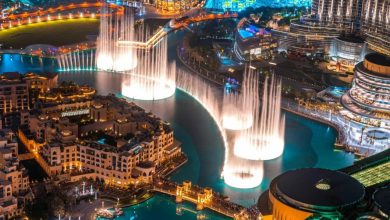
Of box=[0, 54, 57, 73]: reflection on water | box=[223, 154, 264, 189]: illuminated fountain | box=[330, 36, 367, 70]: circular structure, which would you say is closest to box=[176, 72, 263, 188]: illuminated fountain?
box=[223, 154, 264, 189]: illuminated fountain

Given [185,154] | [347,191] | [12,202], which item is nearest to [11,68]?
[185,154]

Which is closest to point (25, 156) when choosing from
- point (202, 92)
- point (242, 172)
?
point (242, 172)

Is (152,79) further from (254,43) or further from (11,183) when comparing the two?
(11,183)

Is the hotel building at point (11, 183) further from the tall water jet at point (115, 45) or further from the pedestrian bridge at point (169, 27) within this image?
the pedestrian bridge at point (169, 27)

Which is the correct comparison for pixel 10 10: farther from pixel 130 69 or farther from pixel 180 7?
pixel 130 69

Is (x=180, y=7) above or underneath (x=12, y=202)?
above

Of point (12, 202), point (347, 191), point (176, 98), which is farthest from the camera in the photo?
point (176, 98)

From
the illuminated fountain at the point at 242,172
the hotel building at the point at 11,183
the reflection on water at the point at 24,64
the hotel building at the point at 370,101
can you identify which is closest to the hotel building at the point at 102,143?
the hotel building at the point at 11,183
